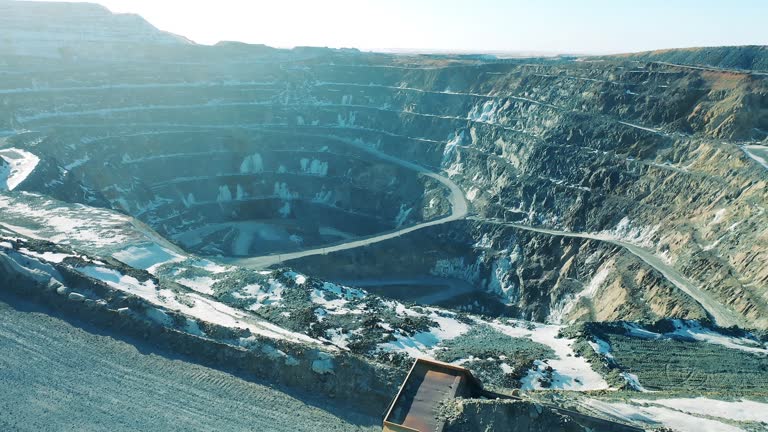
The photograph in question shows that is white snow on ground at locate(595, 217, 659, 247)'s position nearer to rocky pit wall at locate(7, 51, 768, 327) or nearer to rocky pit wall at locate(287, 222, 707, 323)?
rocky pit wall at locate(7, 51, 768, 327)

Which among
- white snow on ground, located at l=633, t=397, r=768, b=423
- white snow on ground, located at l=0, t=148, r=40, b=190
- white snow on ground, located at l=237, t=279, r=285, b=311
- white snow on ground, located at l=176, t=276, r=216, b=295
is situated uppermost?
white snow on ground, located at l=633, t=397, r=768, b=423

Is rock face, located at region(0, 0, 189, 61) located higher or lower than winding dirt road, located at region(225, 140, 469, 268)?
higher

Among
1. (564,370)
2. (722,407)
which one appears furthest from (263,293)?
(722,407)

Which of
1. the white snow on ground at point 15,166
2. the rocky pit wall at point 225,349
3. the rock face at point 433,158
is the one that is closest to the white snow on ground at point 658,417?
the rocky pit wall at point 225,349

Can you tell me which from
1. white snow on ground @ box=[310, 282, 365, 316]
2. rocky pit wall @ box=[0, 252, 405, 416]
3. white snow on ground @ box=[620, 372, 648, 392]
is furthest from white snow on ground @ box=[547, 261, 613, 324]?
rocky pit wall @ box=[0, 252, 405, 416]

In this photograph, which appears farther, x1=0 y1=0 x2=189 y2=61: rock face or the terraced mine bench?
x1=0 y1=0 x2=189 y2=61: rock face

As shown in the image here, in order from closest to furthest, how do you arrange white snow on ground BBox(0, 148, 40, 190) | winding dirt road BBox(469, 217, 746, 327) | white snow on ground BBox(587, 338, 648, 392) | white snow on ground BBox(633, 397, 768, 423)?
1. white snow on ground BBox(633, 397, 768, 423)
2. white snow on ground BBox(587, 338, 648, 392)
3. winding dirt road BBox(469, 217, 746, 327)
4. white snow on ground BBox(0, 148, 40, 190)

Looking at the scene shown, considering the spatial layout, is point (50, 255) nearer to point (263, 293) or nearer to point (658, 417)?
point (263, 293)
